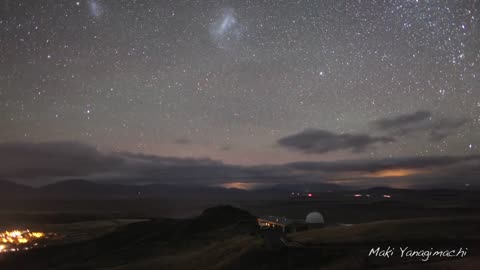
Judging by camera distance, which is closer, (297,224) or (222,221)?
(297,224)

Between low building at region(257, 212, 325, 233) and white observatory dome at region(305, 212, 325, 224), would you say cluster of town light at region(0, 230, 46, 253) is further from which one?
white observatory dome at region(305, 212, 325, 224)

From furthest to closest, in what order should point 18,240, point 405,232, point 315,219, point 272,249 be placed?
point 18,240 < point 315,219 < point 405,232 < point 272,249

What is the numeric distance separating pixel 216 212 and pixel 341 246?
46.1 metres

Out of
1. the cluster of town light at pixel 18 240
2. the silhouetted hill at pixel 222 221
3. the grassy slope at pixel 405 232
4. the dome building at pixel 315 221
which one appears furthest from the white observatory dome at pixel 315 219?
the cluster of town light at pixel 18 240

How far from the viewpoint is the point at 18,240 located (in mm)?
61406

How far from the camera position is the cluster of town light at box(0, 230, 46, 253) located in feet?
181

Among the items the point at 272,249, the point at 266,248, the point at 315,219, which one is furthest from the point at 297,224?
the point at 272,249

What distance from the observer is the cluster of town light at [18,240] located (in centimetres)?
5520

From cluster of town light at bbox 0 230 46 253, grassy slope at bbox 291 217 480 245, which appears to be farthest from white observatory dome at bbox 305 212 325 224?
cluster of town light at bbox 0 230 46 253

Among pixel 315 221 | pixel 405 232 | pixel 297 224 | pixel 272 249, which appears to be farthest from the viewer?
pixel 315 221

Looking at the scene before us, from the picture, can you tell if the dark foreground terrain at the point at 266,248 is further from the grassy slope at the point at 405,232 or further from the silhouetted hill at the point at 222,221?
the silhouetted hill at the point at 222,221

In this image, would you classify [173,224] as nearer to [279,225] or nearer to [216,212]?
[216,212]

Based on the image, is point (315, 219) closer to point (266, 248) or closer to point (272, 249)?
point (266, 248)

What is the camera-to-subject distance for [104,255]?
4975cm
